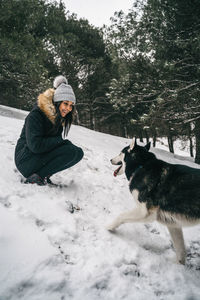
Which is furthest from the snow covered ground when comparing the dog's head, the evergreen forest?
the evergreen forest

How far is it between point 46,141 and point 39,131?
0.20 m

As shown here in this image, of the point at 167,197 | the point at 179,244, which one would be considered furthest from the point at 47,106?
the point at 179,244

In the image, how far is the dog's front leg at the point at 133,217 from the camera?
2.60 m

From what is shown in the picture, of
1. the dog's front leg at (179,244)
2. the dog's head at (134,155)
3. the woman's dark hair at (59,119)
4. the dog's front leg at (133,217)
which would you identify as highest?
the woman's dark hair at (59,119)

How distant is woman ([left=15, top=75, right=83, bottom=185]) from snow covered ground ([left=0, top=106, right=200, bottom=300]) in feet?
0.97

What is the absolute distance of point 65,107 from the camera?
323 centimetres

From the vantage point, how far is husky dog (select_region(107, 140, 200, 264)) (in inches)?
93.5

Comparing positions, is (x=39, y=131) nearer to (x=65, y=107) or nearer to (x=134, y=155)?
(x=65, y=107)

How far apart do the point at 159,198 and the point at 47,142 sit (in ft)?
6.41

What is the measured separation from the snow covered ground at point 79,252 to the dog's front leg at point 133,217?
0.45ft

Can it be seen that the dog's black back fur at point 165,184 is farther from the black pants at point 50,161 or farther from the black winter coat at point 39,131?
the black winter coat at point 39,131

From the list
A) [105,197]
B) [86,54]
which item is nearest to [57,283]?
[105,197]

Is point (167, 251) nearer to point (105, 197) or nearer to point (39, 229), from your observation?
point (105, 197)

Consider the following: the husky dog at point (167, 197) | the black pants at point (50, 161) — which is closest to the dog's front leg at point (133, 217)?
the husky dog at point (167, 197)
